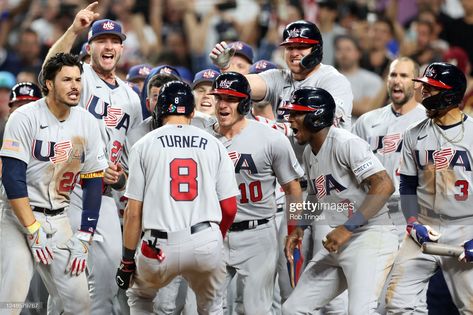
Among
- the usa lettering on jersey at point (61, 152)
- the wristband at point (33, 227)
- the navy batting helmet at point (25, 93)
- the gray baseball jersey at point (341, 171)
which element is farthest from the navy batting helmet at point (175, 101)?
the navy batting helmet at point (25, 93)

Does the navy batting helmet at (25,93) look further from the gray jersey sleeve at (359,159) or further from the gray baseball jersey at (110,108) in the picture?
the gray jersey sleeve at (359,159)

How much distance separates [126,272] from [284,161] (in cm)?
155

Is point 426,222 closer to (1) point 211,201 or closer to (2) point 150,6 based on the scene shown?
(1) point 211,201

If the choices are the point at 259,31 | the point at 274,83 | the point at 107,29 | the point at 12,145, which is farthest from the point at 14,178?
the point at 259,31

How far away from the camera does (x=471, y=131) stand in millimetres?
6641

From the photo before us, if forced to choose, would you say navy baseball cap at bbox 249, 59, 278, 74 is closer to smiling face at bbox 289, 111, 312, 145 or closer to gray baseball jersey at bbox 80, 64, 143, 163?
gray baseball jersey at bbox 80, 64, 143, 163

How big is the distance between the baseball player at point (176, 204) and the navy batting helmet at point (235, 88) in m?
0.68

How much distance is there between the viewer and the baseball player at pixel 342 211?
6.64 metres

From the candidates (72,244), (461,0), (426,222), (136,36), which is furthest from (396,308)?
(136,36)

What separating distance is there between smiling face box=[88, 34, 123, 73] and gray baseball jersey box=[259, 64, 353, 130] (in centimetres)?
126

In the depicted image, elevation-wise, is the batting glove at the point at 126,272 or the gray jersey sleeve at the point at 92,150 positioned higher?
the gray jersey sleeve at the point at 92,150

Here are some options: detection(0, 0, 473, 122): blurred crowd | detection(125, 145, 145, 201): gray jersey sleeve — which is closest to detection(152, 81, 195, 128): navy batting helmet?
detection(125, 145, 145, 201): gray jersey sleeve

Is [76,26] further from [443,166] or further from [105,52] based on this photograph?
[443,166]

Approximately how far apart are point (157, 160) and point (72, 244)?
1.03 m
